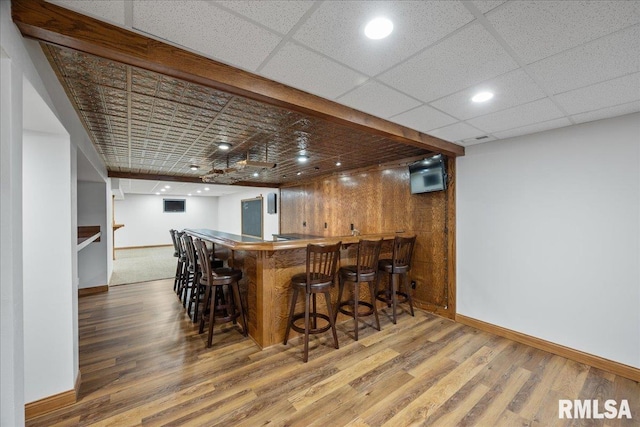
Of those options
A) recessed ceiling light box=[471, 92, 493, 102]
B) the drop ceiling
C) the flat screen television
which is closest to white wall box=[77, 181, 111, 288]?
the drop ceiling

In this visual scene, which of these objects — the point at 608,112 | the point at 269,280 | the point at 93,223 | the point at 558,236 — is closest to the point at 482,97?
the point at 608,112

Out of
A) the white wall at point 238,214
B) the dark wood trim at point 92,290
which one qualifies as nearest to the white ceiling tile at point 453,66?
the dark wood trim at point 92,290

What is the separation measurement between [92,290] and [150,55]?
4.95 metres

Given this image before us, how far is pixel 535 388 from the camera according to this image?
214 cm

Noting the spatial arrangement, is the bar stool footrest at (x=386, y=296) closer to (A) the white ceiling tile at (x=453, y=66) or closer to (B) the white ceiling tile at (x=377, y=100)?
(B) the white ceiling tile at (x=377, y=100)

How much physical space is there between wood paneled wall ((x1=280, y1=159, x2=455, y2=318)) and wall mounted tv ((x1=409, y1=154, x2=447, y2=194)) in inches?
6.9

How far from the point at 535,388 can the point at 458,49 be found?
2.67m

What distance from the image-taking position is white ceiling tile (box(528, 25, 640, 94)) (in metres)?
1.35

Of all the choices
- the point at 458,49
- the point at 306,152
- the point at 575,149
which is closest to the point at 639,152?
the point at 575,149

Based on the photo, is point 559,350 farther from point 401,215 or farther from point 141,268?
point 141,268

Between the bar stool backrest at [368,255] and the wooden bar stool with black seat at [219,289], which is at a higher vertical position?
the bar stool backrest at [368,255]

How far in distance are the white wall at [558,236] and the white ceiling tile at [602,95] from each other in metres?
0.47

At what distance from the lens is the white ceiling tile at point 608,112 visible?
2105 mm

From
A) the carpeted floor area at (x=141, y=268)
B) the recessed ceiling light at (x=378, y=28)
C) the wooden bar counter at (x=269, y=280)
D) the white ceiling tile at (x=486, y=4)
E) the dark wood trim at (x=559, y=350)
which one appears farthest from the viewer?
the carpeted floor area at (x=141, y=268)
